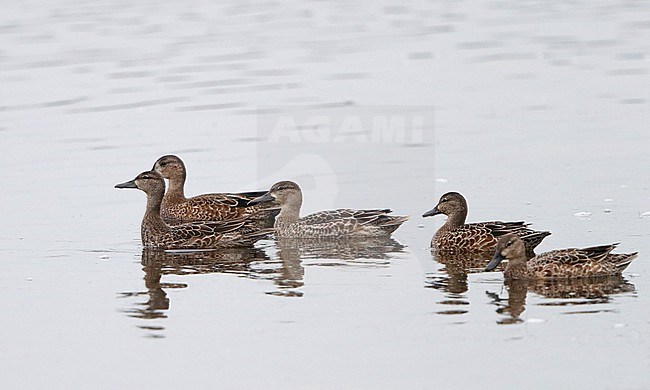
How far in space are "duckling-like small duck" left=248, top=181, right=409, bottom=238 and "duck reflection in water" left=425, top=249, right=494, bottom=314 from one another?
0.80 metres

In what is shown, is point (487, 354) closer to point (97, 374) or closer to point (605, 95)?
point (97, 374)

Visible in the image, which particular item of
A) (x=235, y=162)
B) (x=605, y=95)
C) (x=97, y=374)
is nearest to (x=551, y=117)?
(x=605, y=95)

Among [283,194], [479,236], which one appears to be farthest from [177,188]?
[479,236]

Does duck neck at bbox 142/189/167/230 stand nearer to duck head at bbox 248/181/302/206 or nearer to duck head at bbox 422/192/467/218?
duck head at bbox 248/181/302/206

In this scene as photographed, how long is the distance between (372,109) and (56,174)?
17.3ft

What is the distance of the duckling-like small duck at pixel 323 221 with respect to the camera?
13211 millimetres

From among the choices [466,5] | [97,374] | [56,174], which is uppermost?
[466,5]

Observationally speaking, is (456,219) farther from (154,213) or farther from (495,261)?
(154,213)

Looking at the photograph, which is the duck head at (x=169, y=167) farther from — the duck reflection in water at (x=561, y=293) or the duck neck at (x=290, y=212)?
the duck reflection in water at (x=561, y=293)

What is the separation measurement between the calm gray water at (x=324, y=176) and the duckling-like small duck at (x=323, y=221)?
0.25 metres

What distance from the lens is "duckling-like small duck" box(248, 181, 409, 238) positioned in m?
13.2

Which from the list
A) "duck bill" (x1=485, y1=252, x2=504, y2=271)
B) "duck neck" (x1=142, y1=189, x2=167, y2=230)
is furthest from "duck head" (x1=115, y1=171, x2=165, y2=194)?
"duck bill" (x1=485, y1=252, x2=504, y2=271)

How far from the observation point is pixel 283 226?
13.8 metres

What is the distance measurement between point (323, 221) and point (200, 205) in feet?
5.64
